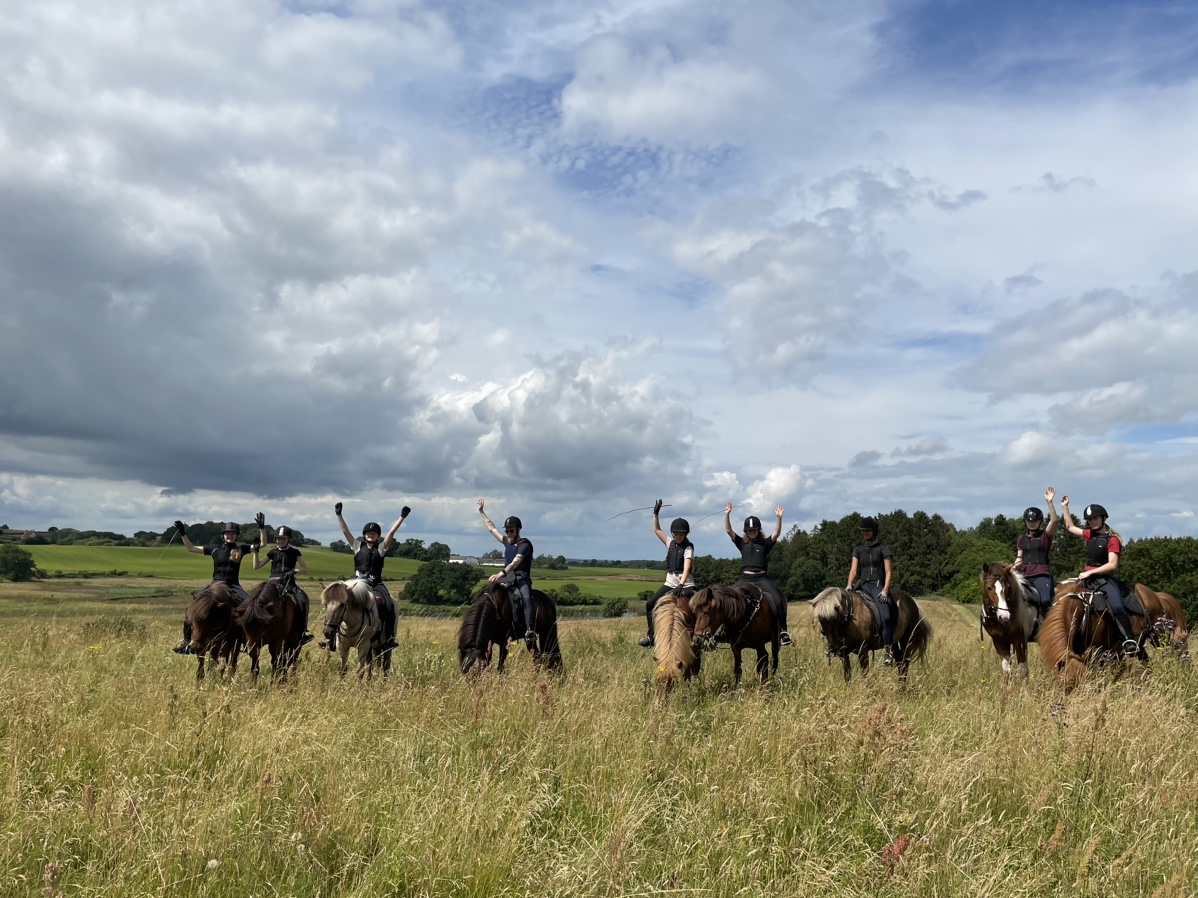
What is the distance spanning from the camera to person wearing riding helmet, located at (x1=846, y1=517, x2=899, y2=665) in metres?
12.6

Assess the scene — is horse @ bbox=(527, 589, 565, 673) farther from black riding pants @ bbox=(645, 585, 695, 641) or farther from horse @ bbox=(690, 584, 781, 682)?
horse @ bbox=(690, 584, 781, 682)

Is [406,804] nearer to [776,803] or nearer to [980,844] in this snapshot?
[776,803]

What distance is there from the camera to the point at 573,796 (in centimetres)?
579

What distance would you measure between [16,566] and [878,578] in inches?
3001

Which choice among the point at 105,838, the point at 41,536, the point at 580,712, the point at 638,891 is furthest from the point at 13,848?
the point at 41,536

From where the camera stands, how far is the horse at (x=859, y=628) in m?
12.0

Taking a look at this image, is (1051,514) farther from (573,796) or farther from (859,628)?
(573,796)

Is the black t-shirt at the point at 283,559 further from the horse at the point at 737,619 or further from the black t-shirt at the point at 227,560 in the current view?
the horse at the point at 737,619

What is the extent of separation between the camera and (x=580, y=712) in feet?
23.8

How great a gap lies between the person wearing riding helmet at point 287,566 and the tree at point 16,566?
6748 cm

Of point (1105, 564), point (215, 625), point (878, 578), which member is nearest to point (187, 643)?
point (215, 625)

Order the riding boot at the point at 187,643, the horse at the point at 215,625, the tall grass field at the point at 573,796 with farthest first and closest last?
1. the horse at the point at 215,625
2. the riding boot at the point at 187,643
3. the tall grass field at the point at 573,796

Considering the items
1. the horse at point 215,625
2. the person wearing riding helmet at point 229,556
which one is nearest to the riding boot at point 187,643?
the horse at point 215,625

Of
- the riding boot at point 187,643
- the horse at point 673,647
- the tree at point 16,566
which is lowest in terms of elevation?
the tree at point 16,566
